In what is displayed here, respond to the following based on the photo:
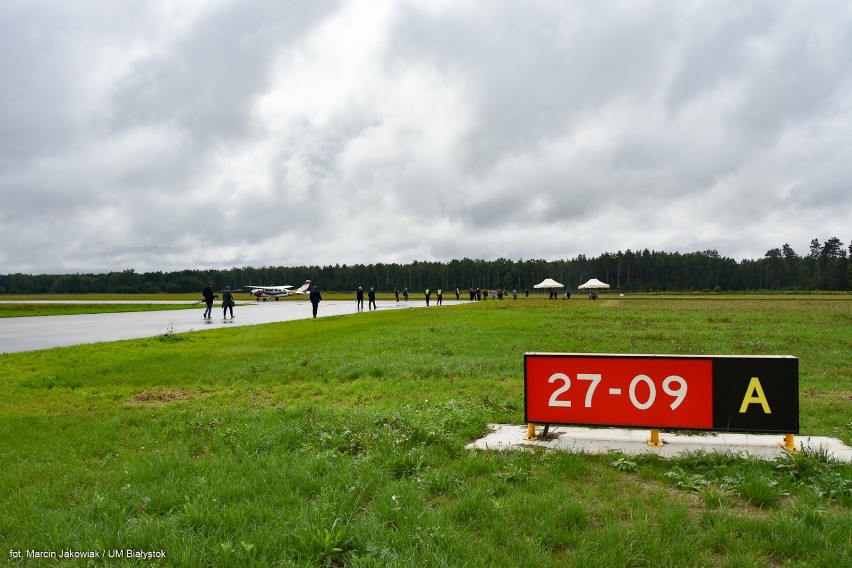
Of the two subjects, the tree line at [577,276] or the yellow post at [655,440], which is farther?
the tree line at [577,276]

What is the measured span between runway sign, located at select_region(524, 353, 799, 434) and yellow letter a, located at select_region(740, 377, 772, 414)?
0.01m

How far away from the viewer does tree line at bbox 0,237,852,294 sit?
155 metres

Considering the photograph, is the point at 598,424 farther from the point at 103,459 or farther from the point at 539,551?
the point at 103,459

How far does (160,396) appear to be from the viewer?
10477mm

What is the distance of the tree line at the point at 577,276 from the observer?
154750 mm

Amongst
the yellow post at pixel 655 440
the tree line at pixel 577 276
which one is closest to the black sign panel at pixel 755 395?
the yellow post at pixel 655 440

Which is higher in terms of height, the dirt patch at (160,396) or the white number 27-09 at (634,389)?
the white number 27-09 at (634,389)

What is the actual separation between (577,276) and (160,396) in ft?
581

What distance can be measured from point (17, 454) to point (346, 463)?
14.1 feet

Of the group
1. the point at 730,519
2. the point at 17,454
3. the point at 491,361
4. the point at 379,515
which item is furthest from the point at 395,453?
the point at 491,361

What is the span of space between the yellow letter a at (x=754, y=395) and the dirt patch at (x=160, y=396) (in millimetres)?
9823

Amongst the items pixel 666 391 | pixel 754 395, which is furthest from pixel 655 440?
pixel 754 395

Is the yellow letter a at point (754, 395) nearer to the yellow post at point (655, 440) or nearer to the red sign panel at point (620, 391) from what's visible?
the red sign panel at point (620, 391)

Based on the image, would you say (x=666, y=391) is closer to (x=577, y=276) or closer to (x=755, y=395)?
(x=755, y=395)
